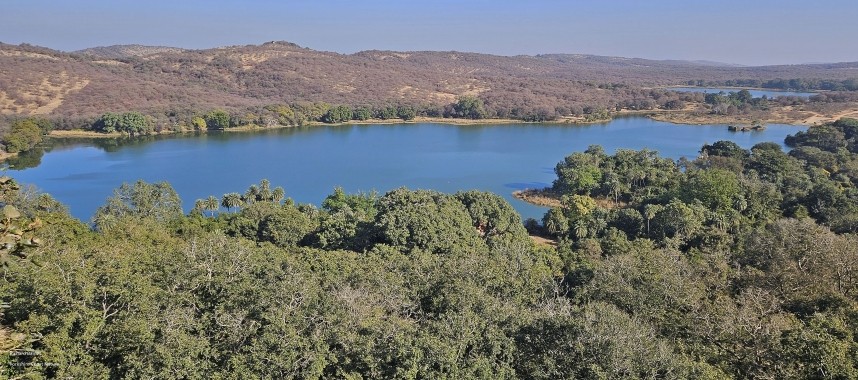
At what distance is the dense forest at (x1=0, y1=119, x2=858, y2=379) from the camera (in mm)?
10953

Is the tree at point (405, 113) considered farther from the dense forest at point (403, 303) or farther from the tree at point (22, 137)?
the dense forest at point (403, 303)

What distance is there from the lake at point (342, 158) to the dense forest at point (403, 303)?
1903 cm

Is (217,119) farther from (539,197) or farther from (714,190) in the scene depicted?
(714,190)

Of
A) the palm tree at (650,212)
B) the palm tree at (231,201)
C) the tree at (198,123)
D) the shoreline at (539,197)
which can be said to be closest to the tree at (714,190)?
the palm tree at (650,212)

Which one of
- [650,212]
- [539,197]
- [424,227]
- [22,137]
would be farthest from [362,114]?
[424,227]

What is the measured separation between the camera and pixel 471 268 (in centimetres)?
1792

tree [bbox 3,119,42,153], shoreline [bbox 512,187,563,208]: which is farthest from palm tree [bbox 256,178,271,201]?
tree [bbox 3,119,42,153]

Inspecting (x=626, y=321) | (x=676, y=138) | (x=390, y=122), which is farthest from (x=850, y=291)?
(x=390, y=122)

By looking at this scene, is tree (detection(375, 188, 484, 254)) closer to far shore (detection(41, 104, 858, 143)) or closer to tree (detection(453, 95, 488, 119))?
far shore (detection(41, 104, 858, 143))

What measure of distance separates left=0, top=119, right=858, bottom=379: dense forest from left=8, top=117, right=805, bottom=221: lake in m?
19.0

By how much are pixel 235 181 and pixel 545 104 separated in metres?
74.6

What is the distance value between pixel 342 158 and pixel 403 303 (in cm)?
5164

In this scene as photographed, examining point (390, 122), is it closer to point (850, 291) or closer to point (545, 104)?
point (545, 104)

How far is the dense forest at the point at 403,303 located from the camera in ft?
35.9
